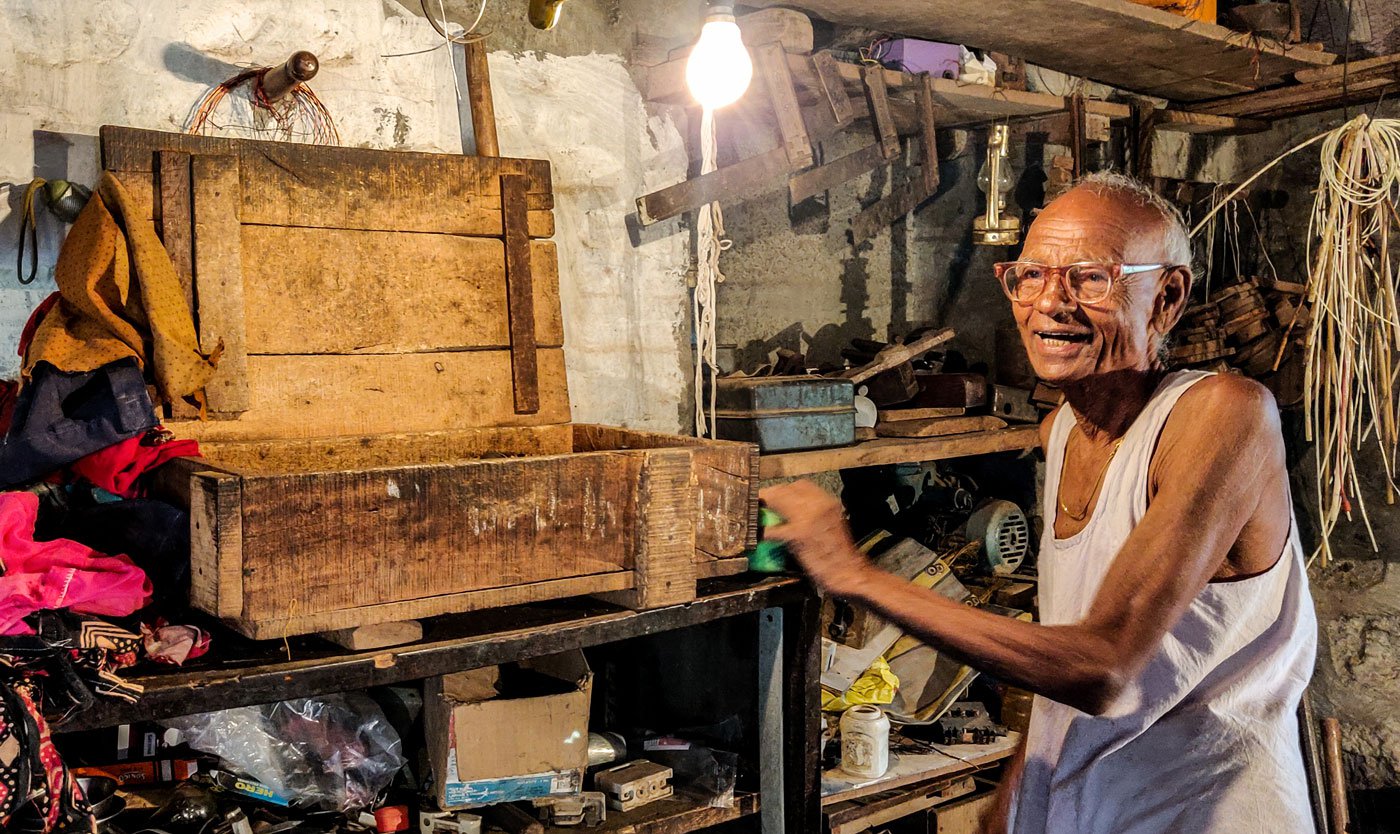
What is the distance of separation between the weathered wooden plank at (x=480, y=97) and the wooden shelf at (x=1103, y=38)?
0.99m

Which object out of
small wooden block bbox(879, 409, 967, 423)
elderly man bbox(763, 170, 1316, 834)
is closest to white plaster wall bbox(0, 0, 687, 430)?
small wooden block bbox(879, 409, 967, 423)

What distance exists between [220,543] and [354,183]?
1.16 meters

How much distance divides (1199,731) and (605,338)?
6.20 ft

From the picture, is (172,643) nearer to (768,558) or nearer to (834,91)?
(768,558)

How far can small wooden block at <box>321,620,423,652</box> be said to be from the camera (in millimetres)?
1940

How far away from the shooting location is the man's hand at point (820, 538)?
6.43ft

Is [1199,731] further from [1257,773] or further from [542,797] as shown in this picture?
[542,797]

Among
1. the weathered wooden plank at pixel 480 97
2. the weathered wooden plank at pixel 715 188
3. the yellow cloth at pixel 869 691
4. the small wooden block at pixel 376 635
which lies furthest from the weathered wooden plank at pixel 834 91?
the small wooden block at pixel 376 635

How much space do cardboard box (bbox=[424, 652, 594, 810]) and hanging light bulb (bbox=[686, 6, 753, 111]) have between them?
1.47 metres

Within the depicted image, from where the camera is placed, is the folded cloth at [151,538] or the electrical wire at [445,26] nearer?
the folded cloth at [151,538]

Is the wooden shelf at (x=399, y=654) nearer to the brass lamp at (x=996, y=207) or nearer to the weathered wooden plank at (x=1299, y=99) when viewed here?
the brass lamp at (x=996, y=207)

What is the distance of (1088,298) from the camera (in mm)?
2121

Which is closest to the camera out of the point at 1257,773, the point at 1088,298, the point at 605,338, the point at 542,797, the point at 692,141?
the point at 1257,773

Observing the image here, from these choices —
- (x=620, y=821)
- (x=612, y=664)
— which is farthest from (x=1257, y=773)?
(x=612, y=664)
